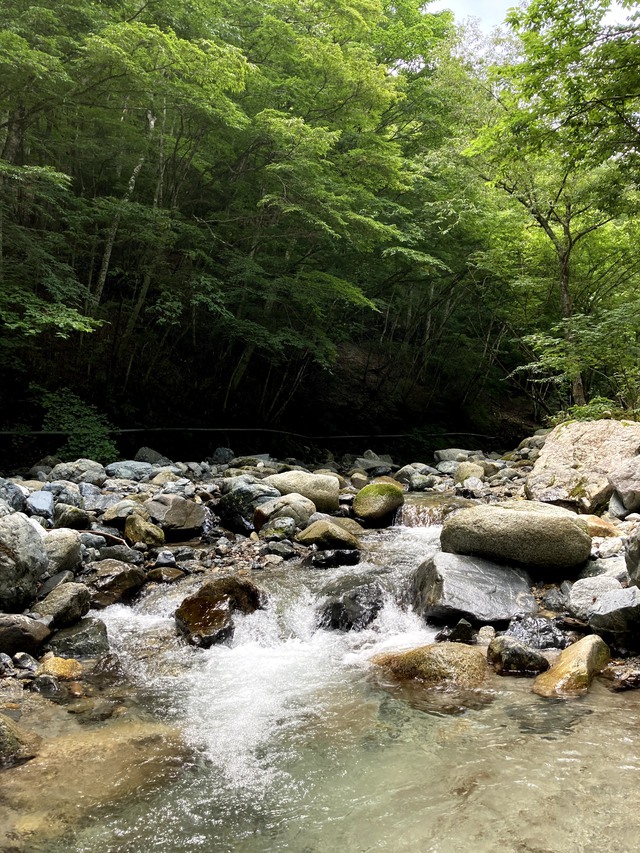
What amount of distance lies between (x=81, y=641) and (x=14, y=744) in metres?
1.45

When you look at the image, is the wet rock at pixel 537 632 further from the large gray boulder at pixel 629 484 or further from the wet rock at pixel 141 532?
the wet rock at pixel 141 532

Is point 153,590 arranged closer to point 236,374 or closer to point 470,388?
point 236,374

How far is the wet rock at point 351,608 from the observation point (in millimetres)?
4922

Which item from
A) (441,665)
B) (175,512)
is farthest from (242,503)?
(441,665)

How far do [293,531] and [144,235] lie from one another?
21.9ft

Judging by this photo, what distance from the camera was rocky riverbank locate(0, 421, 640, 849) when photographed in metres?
3.35

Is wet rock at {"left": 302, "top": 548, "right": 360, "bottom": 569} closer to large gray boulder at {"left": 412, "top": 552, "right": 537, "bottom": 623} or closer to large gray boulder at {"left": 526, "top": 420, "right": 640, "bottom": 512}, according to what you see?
large gray boulder at {"left": 412, "top": 552, "right": 537, "bottom": 623}

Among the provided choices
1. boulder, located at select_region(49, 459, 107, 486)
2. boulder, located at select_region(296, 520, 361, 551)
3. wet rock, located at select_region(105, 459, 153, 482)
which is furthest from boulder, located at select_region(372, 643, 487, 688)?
wet rock, located at select_region(105, 459, 153, 482)

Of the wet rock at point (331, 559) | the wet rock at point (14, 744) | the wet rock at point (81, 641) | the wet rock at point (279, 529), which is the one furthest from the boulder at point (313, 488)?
the wet rock at point (14, 744)

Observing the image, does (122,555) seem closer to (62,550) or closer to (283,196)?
(62,550)

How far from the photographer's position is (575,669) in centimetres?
353

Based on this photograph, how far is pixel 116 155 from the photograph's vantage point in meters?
11.1

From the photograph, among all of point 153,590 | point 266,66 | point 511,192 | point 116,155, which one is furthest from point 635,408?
point 116,155

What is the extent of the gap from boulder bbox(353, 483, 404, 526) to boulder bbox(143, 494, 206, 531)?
2.47 meters
